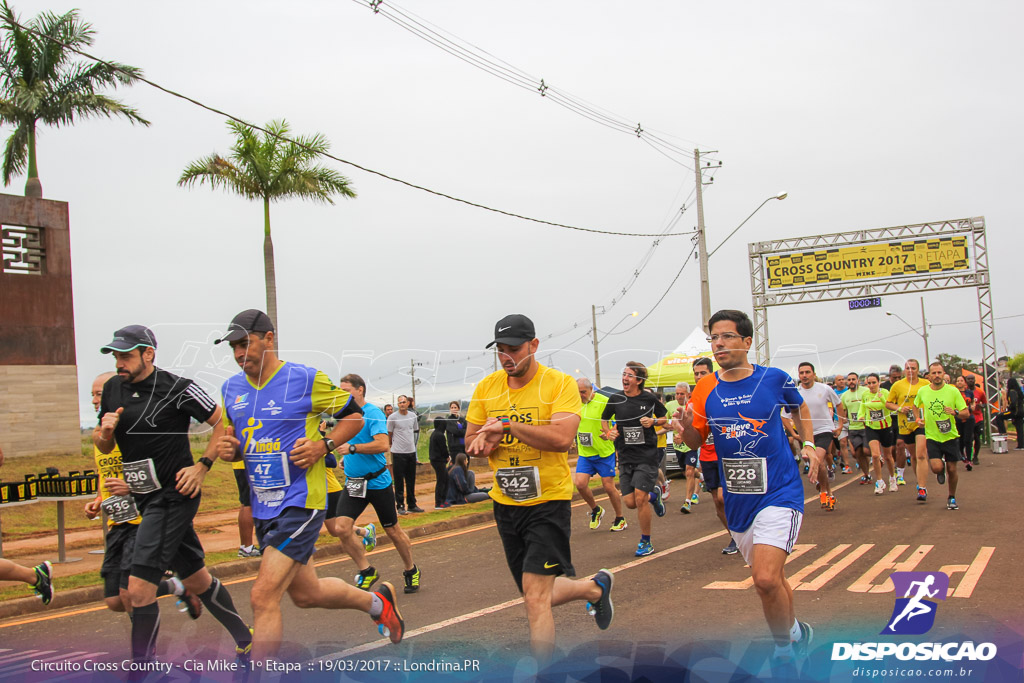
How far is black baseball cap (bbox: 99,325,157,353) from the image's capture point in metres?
5.54

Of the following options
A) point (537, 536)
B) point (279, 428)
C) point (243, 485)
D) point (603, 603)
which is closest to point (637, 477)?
point (243, 485)

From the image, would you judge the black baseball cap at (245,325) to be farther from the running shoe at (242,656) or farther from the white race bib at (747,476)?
the white race bib at (747,476)

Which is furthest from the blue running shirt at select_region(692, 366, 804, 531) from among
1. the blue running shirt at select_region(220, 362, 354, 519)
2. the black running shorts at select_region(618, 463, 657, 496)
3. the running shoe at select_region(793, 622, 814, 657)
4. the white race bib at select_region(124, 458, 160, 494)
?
the black running shorts at select_region(618, 463, 657, 496)

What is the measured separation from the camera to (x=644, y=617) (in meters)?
6.69

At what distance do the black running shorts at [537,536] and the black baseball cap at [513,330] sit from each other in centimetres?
100

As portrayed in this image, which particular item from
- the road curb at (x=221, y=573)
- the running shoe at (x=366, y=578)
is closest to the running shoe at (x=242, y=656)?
the running shoe at (x=366, y=578)

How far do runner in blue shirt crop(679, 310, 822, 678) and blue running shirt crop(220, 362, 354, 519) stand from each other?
8.23ft

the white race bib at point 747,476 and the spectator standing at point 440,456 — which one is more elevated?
the white race bib at point 747,476

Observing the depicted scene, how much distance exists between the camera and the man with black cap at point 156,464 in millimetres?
5285

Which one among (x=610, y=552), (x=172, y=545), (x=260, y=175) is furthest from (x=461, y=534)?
(x=260, y=175)

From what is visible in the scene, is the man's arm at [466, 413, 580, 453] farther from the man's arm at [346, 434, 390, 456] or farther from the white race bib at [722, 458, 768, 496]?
the man's arm at [346, 434, 390, 456]

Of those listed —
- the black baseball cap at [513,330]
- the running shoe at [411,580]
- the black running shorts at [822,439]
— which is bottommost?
the running shoe at [411,580]

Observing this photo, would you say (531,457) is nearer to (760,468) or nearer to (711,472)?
(760,468)

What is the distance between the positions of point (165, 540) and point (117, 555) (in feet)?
1.93
